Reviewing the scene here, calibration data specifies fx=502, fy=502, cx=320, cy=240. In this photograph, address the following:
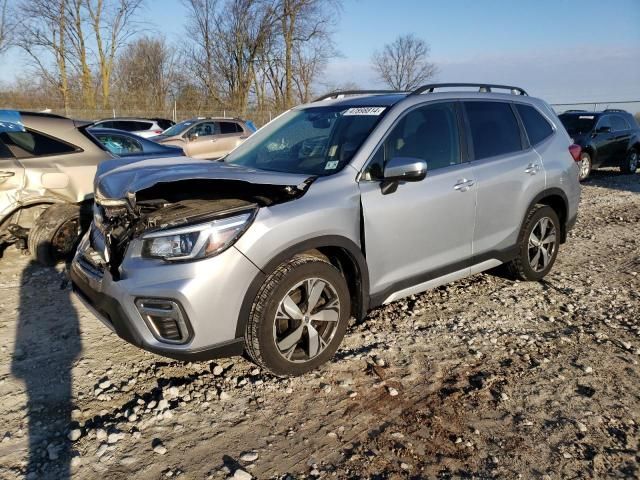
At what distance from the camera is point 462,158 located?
12.9ft

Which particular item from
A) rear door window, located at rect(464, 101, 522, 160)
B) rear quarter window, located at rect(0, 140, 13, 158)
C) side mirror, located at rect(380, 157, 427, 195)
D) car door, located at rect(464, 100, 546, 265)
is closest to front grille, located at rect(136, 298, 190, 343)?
side mirror, located at rect(380, 157, 427, 195)

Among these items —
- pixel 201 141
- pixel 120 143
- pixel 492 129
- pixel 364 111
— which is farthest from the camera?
pixel 201 141

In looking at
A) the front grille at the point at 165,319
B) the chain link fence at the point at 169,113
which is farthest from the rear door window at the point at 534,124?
the chain link fence at the point at 169,113

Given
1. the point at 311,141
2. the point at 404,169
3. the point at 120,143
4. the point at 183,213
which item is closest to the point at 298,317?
the point at 183,213

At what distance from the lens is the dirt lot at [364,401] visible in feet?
7.93

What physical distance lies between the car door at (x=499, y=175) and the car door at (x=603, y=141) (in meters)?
9.28

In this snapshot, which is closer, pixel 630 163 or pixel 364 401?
pixel 364 401

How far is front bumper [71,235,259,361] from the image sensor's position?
265cm

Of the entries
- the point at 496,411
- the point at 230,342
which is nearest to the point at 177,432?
the point at 230,342

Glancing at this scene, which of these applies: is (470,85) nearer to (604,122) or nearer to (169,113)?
(604,122)

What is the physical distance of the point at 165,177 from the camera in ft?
9.73

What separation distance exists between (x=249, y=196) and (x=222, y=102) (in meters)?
32.5

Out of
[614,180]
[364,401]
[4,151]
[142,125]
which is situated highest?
[142,125]

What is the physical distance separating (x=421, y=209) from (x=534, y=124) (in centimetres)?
194
